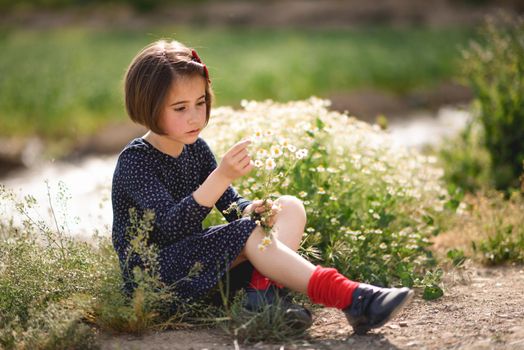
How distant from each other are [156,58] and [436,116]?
778 centimetres

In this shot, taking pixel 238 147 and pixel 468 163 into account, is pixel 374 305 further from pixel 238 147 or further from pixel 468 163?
pixel 468 163

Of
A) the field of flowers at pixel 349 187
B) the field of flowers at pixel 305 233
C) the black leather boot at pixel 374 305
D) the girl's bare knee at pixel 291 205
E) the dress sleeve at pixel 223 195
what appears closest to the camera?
the black leather boot at pixel 374 305

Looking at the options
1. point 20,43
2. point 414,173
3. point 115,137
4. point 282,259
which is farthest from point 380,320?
point 20,43

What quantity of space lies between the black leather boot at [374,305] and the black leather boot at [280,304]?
0.56 ft

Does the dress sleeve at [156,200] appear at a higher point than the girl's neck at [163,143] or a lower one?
lower

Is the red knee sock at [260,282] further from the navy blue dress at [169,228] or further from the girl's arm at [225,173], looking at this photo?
the girl's arm at [225,173]

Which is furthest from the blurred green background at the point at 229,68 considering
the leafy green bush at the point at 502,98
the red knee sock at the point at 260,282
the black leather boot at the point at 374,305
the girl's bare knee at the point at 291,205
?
the black leather boot at the point at 374,305

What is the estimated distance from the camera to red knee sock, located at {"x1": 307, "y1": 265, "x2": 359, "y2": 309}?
2.73m

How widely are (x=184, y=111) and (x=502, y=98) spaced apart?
3038mm

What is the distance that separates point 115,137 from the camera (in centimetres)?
879

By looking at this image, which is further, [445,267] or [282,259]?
[445,267]

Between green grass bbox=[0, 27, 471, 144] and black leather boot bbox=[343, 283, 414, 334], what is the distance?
3986 mm

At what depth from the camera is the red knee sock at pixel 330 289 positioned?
273cm

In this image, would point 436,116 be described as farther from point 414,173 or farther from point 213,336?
point 213,336
